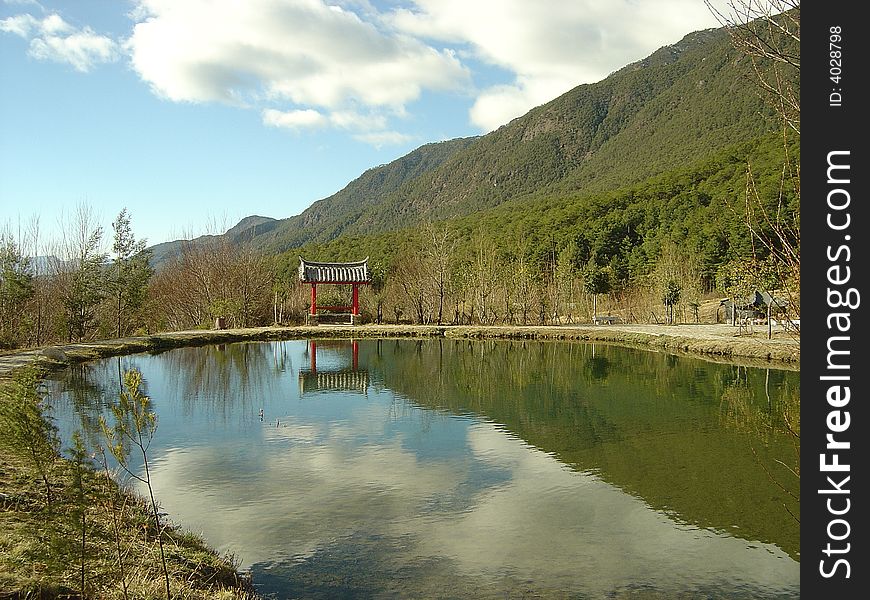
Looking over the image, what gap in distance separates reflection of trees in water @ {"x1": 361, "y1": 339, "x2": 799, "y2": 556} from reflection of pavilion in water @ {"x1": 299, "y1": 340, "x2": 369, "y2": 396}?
24.9 inches

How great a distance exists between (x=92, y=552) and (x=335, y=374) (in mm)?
11606

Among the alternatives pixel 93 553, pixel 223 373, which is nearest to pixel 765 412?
pixel 93 553

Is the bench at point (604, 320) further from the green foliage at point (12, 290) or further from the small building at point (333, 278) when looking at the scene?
the green foliage at point (12, 290)

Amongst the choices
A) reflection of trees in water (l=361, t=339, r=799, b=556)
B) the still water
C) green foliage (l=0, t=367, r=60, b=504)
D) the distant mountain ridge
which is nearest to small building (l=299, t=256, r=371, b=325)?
reflection of trees in water (l=361, t=339, r=799, b=556)

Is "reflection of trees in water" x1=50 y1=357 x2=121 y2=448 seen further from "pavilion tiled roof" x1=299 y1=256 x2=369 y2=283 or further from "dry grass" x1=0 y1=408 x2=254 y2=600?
"pavilion tiled roof" x1=299 y1=256 x2=369 y2=283

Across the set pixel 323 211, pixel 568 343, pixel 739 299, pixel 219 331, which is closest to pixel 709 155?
pixel 739 299

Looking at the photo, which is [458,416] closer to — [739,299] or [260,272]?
[739,299]

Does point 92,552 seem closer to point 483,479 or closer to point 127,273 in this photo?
point 483,479

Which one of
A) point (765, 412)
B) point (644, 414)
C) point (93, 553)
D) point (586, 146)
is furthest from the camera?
point (586, 146)

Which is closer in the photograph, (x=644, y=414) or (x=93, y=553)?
(x=93, y=553)

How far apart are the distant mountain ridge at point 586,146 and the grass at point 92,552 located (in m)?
45.5

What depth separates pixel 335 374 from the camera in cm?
1571

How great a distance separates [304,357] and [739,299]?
16.2 metres

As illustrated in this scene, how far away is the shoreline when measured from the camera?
15.8 m
